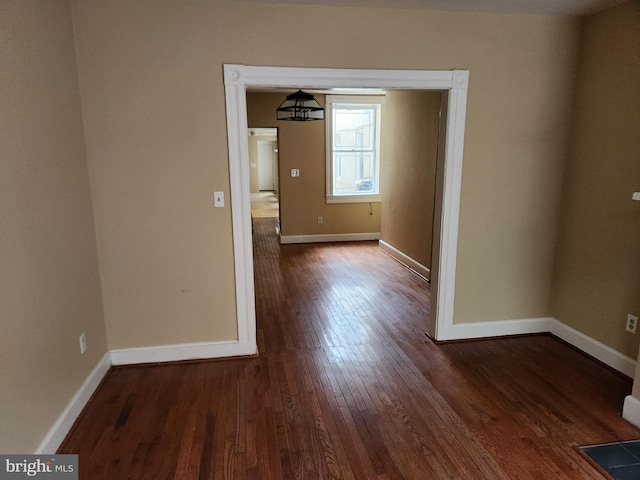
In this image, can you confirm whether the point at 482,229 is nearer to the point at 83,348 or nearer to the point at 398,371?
the point at 398,371

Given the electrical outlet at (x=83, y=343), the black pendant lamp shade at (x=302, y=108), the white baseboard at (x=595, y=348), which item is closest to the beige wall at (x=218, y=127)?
the electrical outlet at (x=83, y=343)

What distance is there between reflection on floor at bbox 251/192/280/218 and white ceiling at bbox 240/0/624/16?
6.61 meters

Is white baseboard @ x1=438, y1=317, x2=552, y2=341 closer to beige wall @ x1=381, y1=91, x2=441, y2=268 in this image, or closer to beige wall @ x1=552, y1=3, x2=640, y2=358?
beige wall @ x1=552, y1=3, x2=640, y2=358

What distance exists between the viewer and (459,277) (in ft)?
10.8

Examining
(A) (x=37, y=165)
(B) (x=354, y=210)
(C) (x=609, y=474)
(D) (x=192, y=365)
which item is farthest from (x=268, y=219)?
(C) (x=609, y=474)

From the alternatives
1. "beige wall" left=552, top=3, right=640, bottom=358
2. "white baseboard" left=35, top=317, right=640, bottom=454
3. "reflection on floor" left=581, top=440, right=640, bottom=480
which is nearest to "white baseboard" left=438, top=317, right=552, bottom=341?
"white baseboard" left=35, top=317, right=640, bottom=454

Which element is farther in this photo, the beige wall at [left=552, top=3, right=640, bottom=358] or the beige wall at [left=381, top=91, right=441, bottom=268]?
the beige wall at [left=381, top=91, right=441, bottom=268]

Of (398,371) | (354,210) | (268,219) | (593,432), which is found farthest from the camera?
(268,219)

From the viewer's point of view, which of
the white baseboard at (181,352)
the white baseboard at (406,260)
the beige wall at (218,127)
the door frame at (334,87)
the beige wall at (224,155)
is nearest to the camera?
the beige wall at (224,155)

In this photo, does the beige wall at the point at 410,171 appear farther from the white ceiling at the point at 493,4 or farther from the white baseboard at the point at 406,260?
the white ceiling at the point at 493,4

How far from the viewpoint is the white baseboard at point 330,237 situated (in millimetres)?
7258

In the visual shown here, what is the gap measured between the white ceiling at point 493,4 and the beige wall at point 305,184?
4.22 metres

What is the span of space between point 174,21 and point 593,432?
3.52m

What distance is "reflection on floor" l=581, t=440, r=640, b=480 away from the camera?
1924 millimetres
